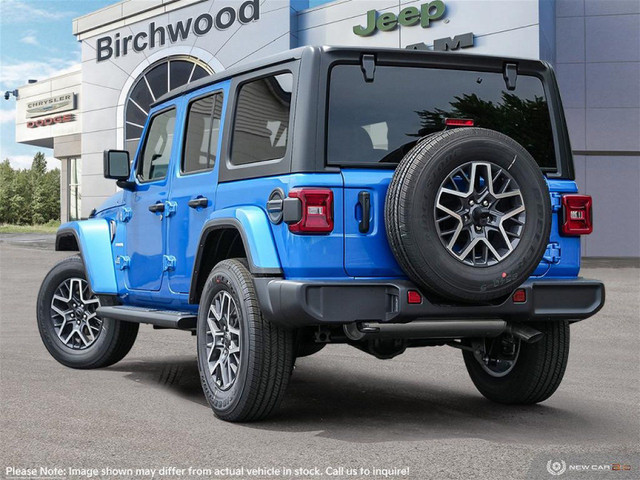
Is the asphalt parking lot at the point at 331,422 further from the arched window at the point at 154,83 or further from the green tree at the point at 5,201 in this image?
the green tree at the point at 5,201

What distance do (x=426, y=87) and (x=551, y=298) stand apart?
4.62ft

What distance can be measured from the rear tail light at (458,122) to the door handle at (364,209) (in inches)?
27.6

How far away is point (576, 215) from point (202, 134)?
2509 mm

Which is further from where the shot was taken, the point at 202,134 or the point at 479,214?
the point at 202,134

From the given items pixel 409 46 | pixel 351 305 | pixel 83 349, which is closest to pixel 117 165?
pixel 83 349

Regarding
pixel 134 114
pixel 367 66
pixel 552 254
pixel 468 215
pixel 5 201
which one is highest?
pixel 134 114

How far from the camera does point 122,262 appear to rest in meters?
6.89

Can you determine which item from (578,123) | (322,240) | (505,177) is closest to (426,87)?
(505,177)

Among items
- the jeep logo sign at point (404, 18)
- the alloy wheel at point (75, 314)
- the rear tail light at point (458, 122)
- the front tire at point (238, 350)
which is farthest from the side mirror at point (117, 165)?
the jeep logo sign at point (404, 18)

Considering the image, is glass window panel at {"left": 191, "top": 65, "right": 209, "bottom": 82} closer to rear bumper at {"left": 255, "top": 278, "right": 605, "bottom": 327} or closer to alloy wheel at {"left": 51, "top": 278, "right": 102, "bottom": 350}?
alloy wheel at {"left": 51, "top": 278, "right": 102, "bottom": 350}

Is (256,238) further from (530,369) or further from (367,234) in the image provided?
(530,369)

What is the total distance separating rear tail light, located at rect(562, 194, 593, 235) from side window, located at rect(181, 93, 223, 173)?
2.21 metres

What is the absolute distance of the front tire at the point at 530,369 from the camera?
217 inches

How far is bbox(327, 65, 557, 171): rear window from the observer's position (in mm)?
4887
